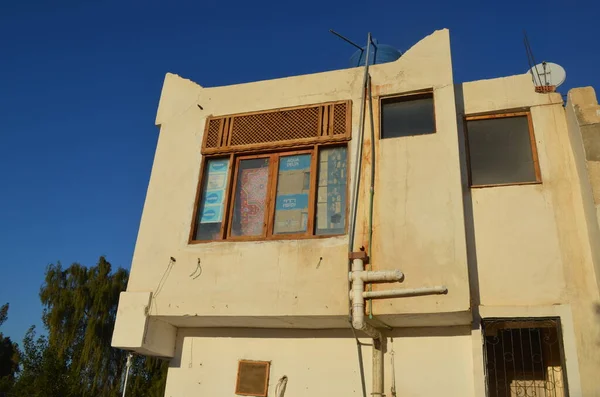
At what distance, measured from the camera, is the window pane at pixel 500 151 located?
6.90 meters

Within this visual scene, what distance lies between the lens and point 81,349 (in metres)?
22.7

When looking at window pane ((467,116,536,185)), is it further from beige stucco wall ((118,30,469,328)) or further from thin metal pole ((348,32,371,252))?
thin metal pole ((348,32,371,252))

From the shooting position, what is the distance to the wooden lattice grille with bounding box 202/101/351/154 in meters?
7.41

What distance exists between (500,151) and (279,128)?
3.32 metres

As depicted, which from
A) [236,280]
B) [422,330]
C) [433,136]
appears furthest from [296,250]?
[433,136]

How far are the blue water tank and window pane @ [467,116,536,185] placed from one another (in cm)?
203

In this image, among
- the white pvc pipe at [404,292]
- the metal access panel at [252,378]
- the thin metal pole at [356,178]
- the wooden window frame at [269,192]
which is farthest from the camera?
the wooden window frame at [269,192]

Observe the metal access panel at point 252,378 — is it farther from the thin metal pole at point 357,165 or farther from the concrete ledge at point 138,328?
the thin metal pole at point 357,165

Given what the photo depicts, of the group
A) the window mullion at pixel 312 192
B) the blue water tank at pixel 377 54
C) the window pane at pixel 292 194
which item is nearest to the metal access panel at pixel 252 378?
the window pane at pixel 292 194

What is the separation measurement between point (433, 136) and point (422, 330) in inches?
104

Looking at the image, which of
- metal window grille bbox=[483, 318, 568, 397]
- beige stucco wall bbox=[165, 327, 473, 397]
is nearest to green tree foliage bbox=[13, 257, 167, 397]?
beige stucco wall bbox=[165, 327, 473, 397]

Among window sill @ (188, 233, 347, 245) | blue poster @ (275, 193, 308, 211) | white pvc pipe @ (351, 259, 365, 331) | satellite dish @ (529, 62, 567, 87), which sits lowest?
white pvc pipe @ (351, 259, 365, 331)

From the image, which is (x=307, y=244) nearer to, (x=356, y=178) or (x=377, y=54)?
(x=356, y=178)

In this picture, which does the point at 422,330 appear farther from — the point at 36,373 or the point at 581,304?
the point at 36,373
